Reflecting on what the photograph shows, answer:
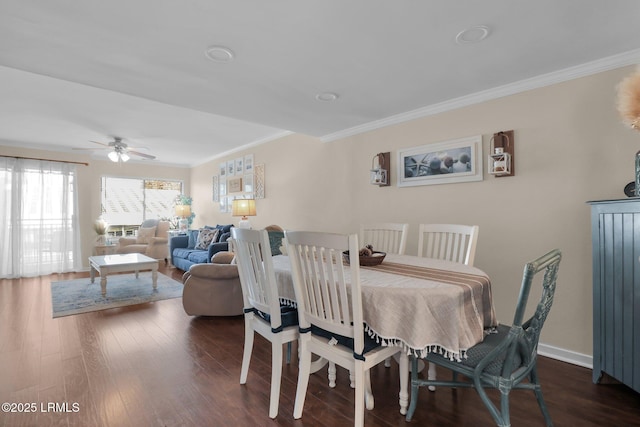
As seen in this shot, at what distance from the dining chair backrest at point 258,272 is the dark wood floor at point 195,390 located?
0.57 metres

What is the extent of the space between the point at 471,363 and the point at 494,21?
1867 millimetres

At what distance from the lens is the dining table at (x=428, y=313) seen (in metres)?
1.42

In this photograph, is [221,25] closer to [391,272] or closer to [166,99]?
[166,99]

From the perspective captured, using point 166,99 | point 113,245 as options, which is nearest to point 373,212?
point 166,99

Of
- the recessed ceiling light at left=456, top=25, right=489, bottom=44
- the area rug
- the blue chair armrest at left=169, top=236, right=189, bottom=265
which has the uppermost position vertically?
the recessed ceiling light at left=456, top=25, right=489, bottom=44

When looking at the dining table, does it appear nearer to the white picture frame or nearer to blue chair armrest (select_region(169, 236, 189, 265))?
the white picture frame

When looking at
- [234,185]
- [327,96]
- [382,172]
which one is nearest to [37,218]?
[234,185]

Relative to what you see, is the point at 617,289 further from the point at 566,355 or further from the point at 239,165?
the point at 239,165

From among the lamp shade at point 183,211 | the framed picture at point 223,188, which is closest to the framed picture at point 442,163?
the framed picture at point 223,188

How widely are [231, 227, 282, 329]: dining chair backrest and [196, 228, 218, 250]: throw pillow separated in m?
3.78

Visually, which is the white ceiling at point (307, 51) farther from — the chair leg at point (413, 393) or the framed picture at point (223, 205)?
the framed picture at point (223, 205)

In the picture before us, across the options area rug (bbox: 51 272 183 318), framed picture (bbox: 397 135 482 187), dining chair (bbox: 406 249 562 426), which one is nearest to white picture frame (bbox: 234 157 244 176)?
area rug (bbox: 51 272 183 318)

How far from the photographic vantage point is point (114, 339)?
281 cm

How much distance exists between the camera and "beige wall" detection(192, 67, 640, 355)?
2258 mm
